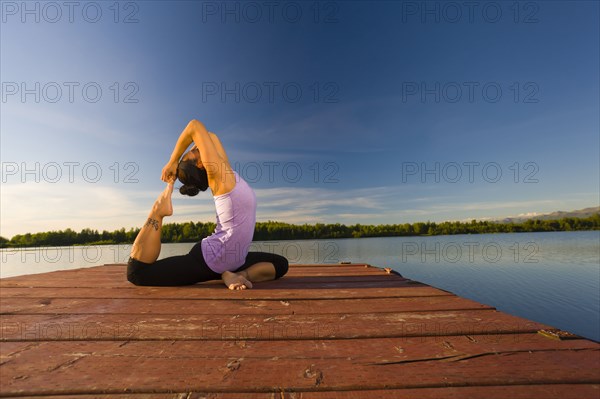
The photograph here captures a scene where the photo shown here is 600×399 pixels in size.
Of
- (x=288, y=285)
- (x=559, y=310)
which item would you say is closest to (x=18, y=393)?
(x=288, y=285)

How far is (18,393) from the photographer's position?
3.76ft

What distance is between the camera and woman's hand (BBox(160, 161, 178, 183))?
3.56m

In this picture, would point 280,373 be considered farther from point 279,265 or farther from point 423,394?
point 279,265

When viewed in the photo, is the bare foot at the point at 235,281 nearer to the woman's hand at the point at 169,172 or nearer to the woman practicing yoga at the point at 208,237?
the woman practicing yoga at the point at 208,237

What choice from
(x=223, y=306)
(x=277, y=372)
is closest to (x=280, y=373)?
(x=277, y=372)

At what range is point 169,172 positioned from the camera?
3576 mm

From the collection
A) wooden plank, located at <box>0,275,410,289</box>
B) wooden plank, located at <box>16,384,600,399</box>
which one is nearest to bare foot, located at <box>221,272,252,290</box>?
wooden plank, located at <box>0,275,410,289</box>

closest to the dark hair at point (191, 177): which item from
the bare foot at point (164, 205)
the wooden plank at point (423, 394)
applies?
the bare foot at point (164, 205)

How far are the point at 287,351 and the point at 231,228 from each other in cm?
197

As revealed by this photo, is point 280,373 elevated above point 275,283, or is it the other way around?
point 280,373

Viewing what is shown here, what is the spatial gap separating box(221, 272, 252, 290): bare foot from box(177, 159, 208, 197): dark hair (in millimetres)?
993

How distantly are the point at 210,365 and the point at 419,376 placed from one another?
0.83 metres

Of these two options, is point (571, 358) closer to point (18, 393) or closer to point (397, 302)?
point (397, 302)

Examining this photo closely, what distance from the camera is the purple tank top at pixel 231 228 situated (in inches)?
128
